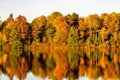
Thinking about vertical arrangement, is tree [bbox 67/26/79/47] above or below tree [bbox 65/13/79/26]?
below

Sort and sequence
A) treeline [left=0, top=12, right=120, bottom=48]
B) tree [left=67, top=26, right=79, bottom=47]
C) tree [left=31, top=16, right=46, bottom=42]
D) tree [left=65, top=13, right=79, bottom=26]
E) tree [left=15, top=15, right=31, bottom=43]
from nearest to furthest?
tree [left=67, top=26, right=79, bottom=47], treeline [left=0, top=12, right=120, bottom=48], tree [left=15, top=15, right=31, bottom=43], tree [left=31, top=16, right=46, bottom=42], tree [left=65, top=13, right=79, bottom=26]

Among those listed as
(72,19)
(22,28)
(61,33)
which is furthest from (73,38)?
(22,28)

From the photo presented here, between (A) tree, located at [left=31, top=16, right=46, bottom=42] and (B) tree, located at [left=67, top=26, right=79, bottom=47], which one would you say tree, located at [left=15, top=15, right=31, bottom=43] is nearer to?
(A) tree, located at [left=31, top=16, right=46, bottom=42]

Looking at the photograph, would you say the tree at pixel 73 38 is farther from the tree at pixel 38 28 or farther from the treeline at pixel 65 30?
the tree at pixel 38 28

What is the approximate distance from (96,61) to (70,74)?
39.9 ft

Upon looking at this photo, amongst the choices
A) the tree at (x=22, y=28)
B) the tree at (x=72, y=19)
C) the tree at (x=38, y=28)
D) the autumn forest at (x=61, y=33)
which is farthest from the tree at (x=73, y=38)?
the tree at (x=22, y=28)

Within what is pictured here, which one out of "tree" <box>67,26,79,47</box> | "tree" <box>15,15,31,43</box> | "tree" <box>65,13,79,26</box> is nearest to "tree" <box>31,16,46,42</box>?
"tree" <box>15,15,31,43</box>

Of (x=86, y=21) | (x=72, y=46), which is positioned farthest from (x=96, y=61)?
(x=86, y=21)

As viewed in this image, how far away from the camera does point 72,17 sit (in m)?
91.1

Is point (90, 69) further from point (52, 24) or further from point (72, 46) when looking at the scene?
point (52, 24)

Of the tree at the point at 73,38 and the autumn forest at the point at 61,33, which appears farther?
the autumn forest at the point at 61,33

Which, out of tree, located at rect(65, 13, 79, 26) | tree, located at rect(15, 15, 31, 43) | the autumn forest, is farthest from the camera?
tree, located at rect(65, 13, 79, 26)

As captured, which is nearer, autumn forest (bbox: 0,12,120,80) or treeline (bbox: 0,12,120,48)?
autumn forest (bbox: 0,12,120,80)

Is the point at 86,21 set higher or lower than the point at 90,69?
higher
